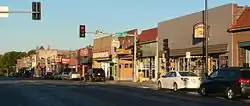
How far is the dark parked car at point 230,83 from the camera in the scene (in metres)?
24.5

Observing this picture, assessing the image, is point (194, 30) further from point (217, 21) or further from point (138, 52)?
point (138, 52)

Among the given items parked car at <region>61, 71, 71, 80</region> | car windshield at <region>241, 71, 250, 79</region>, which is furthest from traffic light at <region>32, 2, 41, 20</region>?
parked car at <region>61, 71, 71, 80</region>

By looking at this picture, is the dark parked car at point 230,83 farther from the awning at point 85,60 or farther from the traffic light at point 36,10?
the awning at point 85,60

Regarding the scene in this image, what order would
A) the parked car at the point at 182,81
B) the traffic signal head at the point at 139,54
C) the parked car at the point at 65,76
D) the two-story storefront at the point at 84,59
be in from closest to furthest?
the parked car at the point at 182,81 < the traffic signal head at the point at 139,54 < the parked car at the point at 65,76 < the two-story storefront at the point at 84,59

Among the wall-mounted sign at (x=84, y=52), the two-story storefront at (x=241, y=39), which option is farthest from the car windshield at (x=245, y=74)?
the wall-mounted sign at (x=84, y=52)

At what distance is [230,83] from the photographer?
2495 centimetres

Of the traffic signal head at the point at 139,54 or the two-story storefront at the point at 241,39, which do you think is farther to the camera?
the traffic signal head at the point at 139,54

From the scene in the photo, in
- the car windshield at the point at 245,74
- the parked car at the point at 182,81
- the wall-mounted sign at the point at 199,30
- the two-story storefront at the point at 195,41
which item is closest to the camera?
the car windshield at the point at 245,74

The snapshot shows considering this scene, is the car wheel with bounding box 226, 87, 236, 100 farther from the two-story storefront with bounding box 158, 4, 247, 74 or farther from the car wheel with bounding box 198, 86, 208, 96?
the two-story storefront with bounding box 158, 4, 247, 74

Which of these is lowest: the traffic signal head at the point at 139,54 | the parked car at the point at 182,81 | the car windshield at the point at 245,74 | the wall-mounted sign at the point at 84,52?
the parked car at the point at 182,81

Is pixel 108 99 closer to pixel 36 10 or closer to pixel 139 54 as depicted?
pixel 36 10

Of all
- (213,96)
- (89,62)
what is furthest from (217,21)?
(89,62)

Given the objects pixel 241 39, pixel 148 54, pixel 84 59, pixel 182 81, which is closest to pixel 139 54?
pixel 148 54

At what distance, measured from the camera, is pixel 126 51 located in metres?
62.7
